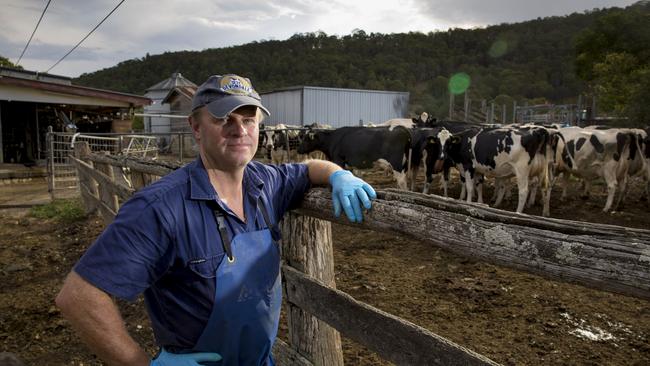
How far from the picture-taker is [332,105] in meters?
28.0

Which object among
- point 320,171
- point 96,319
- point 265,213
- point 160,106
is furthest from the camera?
point 160,106

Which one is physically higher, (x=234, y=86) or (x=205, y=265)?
(x=234, y=86)

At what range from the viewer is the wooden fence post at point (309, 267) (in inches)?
88.8

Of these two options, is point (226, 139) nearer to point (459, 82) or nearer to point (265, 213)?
point (265, 213)

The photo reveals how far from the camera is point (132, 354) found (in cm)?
152

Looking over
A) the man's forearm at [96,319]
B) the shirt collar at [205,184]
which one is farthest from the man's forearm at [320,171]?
the man's forearm at [96,319]

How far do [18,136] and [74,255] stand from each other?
46.7ft

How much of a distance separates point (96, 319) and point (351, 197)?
1.05 metres

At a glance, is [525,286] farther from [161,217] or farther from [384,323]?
[161,217]

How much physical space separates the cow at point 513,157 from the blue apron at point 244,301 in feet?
26.0

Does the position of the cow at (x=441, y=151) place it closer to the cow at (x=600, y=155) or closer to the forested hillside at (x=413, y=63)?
the cow at (x=600, y=155)

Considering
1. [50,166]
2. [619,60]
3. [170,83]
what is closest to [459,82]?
[170,83]

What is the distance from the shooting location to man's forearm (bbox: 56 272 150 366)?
4.77 ft

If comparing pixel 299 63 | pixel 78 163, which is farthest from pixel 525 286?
pixel 299 63
